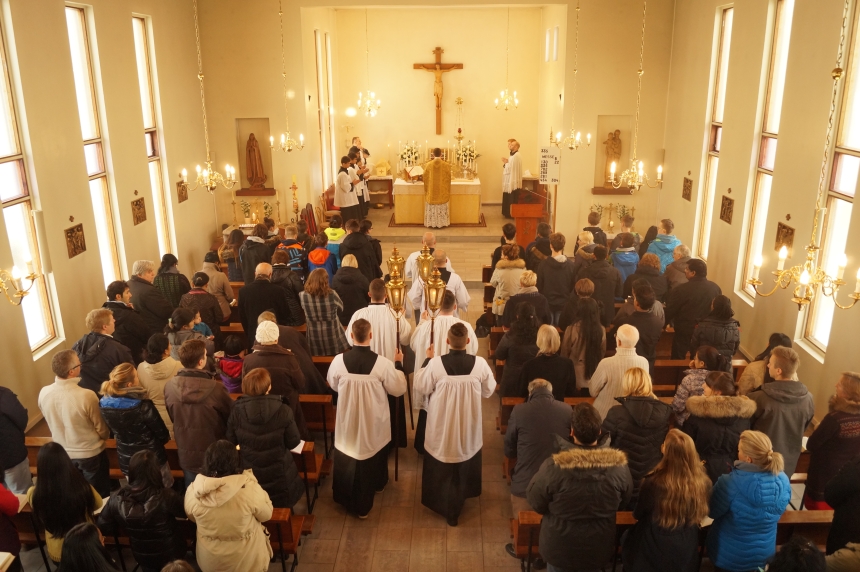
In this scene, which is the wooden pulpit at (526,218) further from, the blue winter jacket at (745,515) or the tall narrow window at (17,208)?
the blue winter jacket at (745,515)

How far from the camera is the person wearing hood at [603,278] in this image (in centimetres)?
831

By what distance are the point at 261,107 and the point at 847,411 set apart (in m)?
11.9

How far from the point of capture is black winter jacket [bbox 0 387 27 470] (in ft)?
17.5

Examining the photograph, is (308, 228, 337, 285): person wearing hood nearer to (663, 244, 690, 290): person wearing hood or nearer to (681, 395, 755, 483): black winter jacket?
(663, 244, 690, 290): person wearing hood

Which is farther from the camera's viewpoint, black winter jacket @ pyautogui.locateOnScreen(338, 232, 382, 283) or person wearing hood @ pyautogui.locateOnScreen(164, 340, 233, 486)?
black winter jacket @ pyautogui.locateOnScreen(338, 232, 382, 283)

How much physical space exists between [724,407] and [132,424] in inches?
170

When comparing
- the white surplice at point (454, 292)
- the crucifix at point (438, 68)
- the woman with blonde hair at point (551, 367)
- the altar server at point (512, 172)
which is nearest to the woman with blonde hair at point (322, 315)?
the white surplice at point (454, 292)

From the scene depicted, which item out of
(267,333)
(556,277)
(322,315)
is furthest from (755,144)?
(267,333)

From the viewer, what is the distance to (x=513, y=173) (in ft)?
54.7

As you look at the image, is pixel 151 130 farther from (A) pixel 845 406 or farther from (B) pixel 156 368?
(A) pixel 845 406

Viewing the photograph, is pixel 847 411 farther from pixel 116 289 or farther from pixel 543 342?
pixel 116 289

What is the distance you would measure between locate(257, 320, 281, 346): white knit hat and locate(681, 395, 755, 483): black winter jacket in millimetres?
3306

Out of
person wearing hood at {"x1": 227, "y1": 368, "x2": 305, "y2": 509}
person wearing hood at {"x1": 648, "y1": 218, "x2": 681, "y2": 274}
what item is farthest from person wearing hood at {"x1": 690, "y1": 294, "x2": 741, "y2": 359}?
person wearing hood at {"x1": 227, "y1": 368, "x2": 305, "y2": 509}

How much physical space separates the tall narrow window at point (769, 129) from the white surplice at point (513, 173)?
747cm
